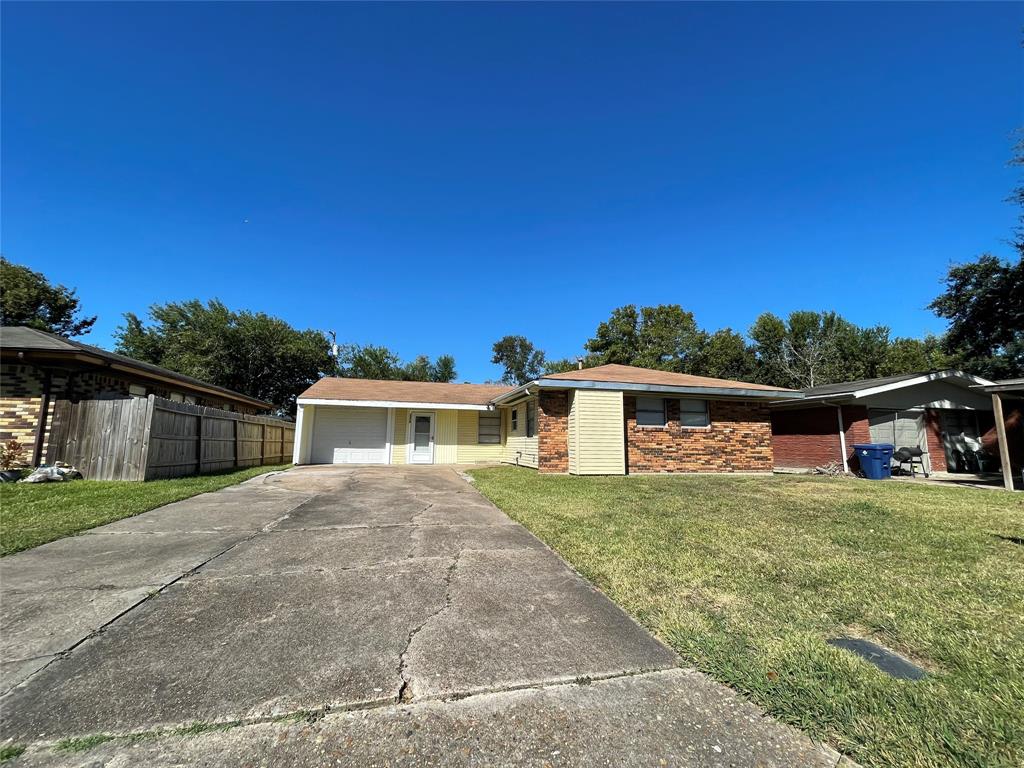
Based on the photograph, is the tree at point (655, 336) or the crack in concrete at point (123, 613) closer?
the crack in concrete at point (123, 613)

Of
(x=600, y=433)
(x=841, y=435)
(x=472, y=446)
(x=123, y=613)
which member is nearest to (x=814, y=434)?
(x=841, y=435)

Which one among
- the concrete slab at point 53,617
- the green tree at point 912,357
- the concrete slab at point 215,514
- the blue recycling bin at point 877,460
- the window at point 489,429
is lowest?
the concrete slab at point 53,617

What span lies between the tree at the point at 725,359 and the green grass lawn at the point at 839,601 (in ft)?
90.7

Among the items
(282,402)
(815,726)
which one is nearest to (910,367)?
(815,726)

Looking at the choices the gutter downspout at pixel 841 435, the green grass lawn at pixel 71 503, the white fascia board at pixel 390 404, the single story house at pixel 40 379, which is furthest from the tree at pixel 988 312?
the single story house at pixel 40 379

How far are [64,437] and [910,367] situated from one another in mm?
43983

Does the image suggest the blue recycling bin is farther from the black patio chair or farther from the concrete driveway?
the concrete driveway

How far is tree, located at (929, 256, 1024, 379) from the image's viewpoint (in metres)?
19.0

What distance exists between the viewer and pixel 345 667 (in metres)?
2.17

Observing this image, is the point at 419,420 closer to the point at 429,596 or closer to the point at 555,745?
the point at 429,596

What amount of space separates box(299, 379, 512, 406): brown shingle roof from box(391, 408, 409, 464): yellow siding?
699 millimetres

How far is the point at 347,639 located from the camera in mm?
2465

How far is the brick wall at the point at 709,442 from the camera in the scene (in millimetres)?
12414

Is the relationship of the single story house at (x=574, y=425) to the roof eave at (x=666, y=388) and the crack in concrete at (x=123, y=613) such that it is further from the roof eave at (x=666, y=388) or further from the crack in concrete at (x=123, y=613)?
the crack in concrete at (x=123, y=613)
